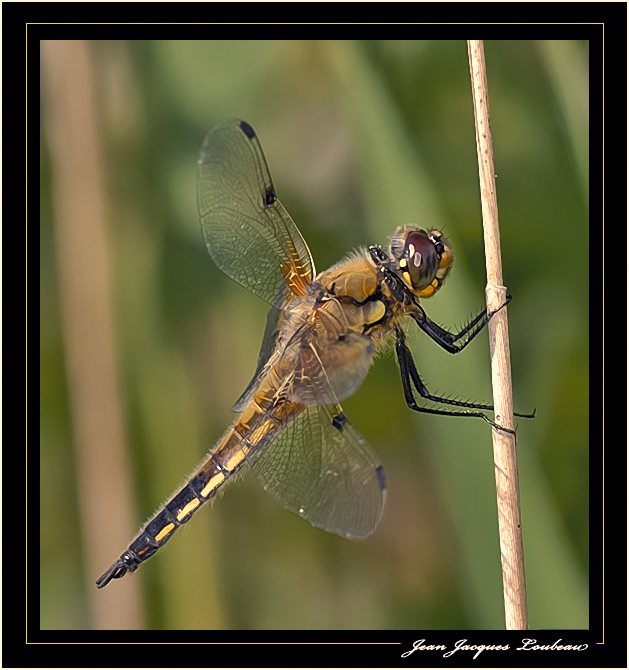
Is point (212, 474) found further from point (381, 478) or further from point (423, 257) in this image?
point (423, 257)

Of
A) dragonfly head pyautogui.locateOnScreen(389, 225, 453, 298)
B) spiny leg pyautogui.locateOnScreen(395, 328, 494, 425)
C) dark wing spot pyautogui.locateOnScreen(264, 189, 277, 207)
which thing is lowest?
spiny leg pyautogui.locateOnScreen(395, 328, 494, 425)

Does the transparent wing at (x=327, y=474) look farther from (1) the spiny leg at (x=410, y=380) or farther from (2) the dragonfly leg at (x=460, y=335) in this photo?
(2) the dragonfly leg at (x=460, y=335)

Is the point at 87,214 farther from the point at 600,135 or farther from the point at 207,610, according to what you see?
the point at 600,135

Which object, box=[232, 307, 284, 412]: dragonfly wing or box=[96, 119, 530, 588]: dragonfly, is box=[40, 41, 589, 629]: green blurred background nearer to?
box=[96, 119, 530, 588]: dragonfly

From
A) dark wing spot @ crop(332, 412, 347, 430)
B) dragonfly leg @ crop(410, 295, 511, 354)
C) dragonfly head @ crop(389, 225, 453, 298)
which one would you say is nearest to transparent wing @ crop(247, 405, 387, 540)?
dark wing spot @ crop(332, 412, 347, 430)

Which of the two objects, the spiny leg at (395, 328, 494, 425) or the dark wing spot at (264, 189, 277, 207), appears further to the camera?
the dark wing spot at (264, 189, 277, 207)

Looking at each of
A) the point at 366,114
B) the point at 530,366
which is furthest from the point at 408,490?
the point at 366,114
